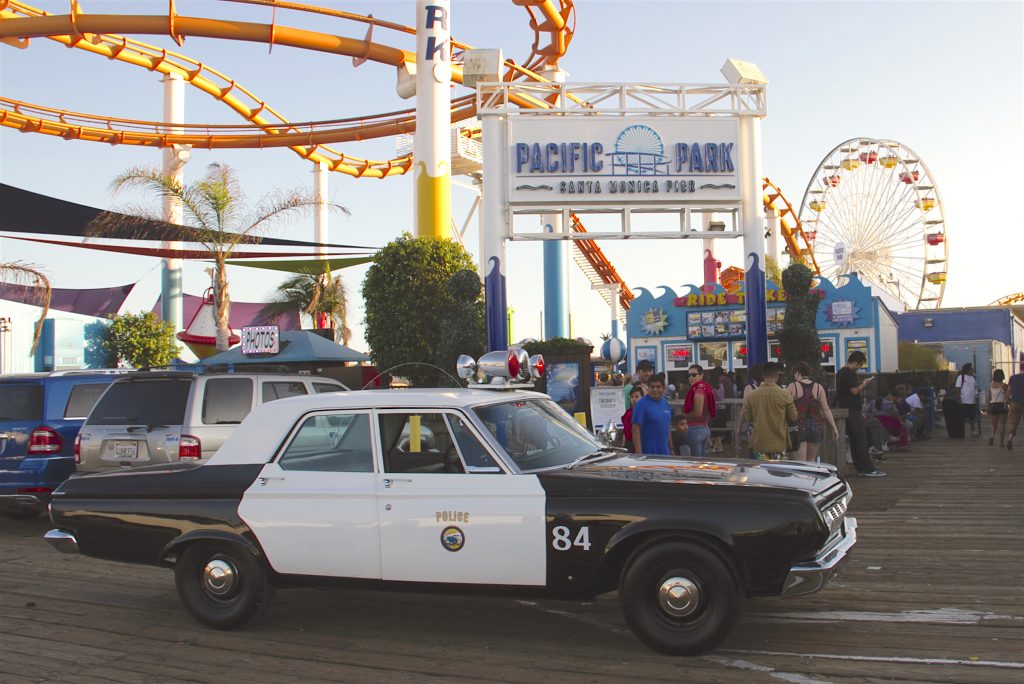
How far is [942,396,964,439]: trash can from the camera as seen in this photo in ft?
70.6

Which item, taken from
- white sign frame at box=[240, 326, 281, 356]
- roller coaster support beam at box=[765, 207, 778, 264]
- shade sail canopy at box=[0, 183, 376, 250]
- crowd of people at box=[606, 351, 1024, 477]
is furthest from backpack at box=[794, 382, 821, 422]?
roller coaster support beam at box=[765, 207, 778, 264]

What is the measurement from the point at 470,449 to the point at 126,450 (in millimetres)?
5135

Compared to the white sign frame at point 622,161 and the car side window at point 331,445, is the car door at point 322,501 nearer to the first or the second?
the car side window at point 331,445

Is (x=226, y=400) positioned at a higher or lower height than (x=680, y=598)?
higher

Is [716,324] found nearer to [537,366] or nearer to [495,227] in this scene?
[495,227]

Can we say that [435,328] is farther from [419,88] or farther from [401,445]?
[401,445]

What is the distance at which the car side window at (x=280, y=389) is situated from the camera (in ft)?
33.8

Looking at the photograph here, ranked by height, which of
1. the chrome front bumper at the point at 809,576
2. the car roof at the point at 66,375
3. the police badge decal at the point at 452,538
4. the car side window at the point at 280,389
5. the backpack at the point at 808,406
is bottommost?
the chrome front bumper at the point at 809,576

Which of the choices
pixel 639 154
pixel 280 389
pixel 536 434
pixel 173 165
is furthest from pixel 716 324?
pixel 536 434

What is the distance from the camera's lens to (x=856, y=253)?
→ 163 feet

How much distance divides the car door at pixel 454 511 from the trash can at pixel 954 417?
1860 cm

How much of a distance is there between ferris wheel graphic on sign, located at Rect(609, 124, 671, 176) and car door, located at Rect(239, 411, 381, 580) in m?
12.8

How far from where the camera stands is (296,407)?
6.29 metres

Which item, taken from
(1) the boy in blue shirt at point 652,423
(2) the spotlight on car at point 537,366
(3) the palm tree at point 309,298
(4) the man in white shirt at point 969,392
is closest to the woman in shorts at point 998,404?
(4) the man in white shirt at point 969,392
